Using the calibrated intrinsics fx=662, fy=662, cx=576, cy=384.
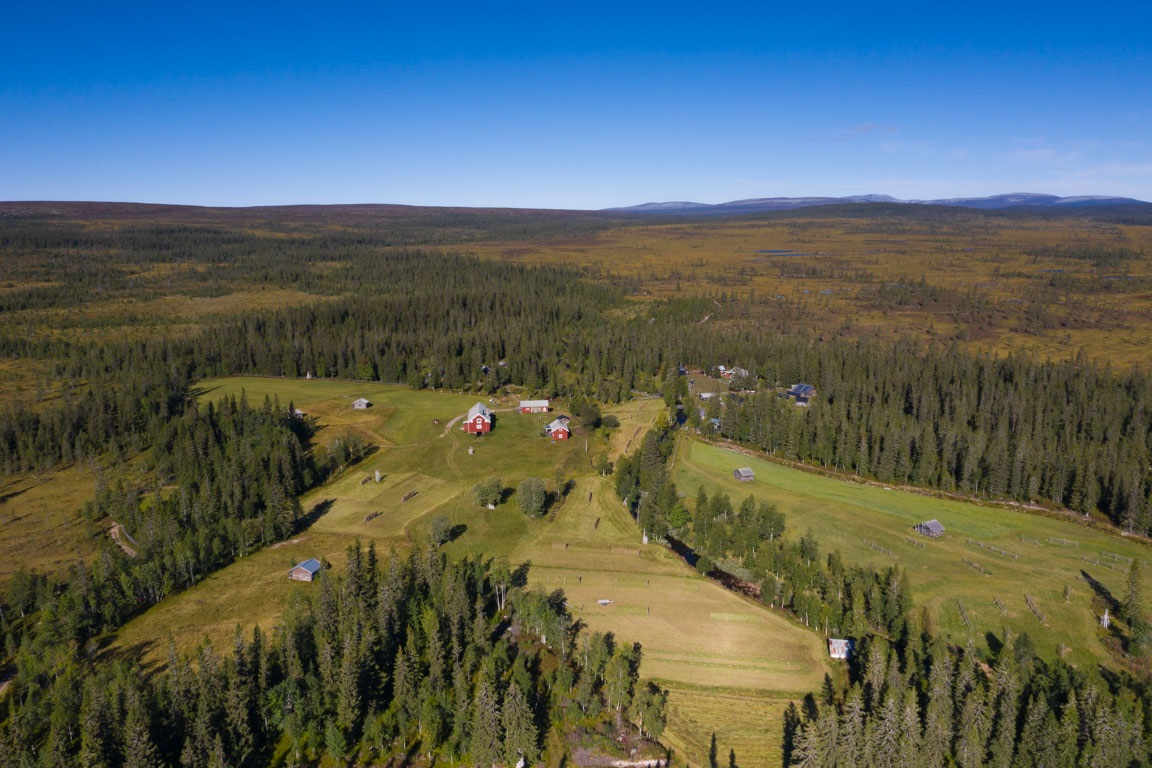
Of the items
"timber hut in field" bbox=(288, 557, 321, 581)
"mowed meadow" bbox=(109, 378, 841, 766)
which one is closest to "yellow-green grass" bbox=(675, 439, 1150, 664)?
"mowed meadow" bbox=(109, 378, 841, 766)

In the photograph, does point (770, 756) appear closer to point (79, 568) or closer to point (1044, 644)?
point (1044, 644)

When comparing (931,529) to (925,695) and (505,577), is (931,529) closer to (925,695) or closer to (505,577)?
(925,695)

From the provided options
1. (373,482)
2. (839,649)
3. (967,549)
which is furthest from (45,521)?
(967,549)

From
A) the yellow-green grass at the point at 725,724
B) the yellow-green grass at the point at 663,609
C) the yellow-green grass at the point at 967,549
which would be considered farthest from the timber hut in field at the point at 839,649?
the yellow-green grass at the point at 967,549

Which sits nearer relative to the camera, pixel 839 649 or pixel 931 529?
pixel 839 649

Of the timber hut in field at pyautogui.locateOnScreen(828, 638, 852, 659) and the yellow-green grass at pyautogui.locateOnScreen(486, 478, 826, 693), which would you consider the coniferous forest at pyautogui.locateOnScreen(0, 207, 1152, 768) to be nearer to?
the timber hut in field at pyautogui.locateOnScreen(828, 638, 852, 659)

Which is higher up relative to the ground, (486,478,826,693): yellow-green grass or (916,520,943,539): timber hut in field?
(916,520,943,539): timber hut in field

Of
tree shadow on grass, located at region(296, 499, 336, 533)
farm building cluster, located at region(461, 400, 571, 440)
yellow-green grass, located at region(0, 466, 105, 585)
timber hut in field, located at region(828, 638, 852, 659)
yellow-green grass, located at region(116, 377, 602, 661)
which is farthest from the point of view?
farm building cluster, located at region(461, 400, 571, 440)

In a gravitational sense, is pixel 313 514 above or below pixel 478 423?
below
